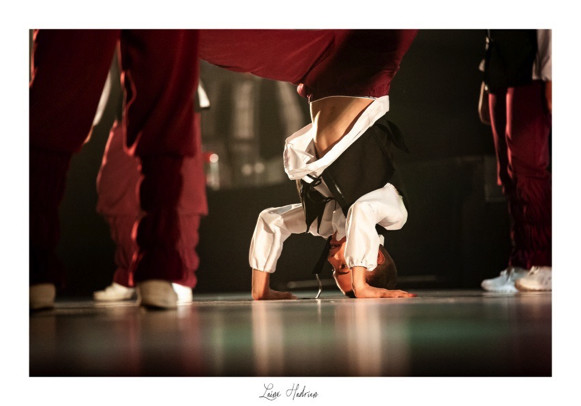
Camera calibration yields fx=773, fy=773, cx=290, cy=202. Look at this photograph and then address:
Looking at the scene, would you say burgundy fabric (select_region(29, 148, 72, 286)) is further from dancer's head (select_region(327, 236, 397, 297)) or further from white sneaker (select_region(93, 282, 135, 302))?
dancer's head (select_region(327, 236, 397, 297))

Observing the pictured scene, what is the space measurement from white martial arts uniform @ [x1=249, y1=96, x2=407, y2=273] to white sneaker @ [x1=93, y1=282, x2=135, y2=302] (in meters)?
0.39

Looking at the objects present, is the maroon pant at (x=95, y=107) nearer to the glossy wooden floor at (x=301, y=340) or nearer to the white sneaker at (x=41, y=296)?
the white sneaker at (x=41, y=296)

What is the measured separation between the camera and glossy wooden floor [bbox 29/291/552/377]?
205cm

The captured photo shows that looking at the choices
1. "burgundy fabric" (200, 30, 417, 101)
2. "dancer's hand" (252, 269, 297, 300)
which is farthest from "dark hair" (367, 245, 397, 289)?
"burgundy fabric" (200, 30, 417, 101)

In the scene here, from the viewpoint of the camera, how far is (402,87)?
2490 mm

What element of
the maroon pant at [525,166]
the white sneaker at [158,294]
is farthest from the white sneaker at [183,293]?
the maroon pant at [525,166]

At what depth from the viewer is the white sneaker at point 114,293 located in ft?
7.86

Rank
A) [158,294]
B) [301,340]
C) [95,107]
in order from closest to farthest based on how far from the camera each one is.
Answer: [301,340] < [158,294] < [95,107]

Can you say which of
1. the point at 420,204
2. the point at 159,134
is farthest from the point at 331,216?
the point at 159,134

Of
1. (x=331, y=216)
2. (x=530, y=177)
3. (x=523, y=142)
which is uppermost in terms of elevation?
(x=523, y=142)

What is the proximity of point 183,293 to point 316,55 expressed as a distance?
87 centimetres

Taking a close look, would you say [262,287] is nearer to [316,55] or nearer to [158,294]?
[158,294]

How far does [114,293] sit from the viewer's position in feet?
7.95
